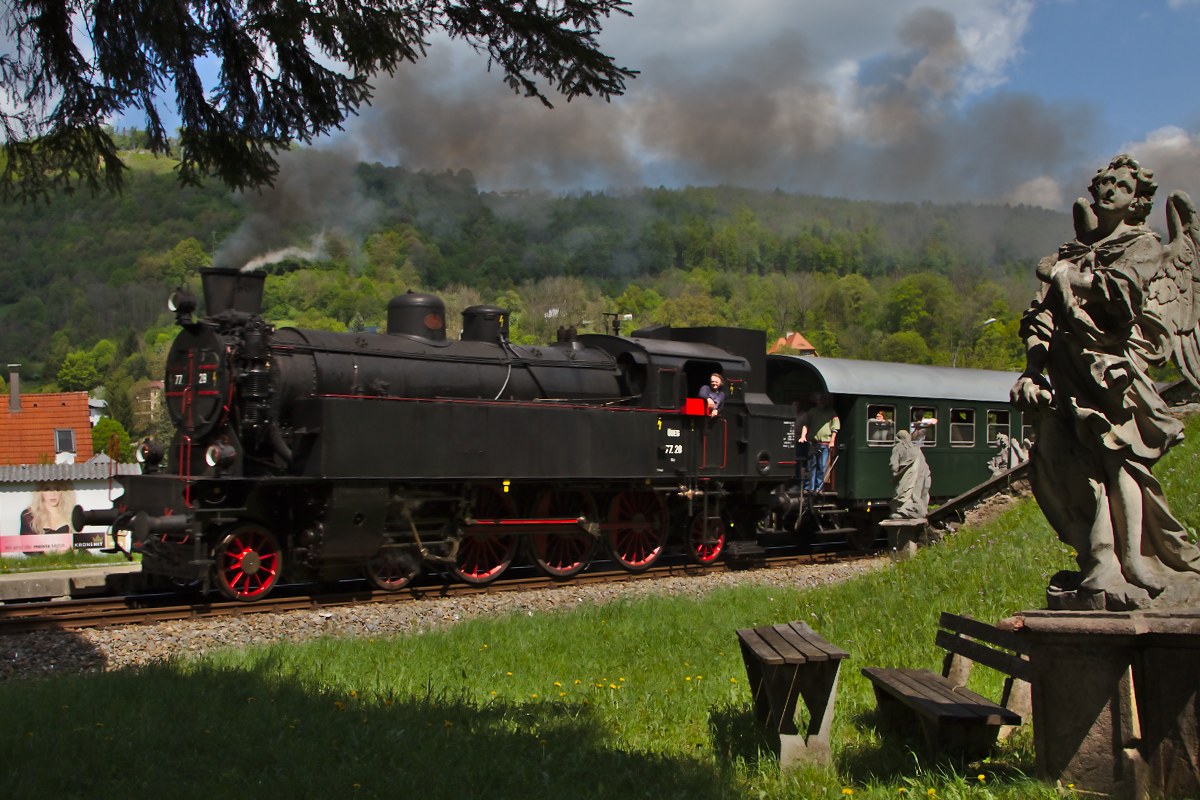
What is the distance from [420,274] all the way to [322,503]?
43.0m

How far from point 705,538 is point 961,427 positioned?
651 centimetres

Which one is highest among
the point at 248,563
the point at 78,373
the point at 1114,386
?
the point at 78,373

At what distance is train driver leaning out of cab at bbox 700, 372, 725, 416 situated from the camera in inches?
628

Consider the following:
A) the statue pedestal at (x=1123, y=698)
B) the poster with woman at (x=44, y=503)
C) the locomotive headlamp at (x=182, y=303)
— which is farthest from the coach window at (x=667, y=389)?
the poster with woman at (x=44, y=503)

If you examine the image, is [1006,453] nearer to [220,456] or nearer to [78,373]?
[220,456]

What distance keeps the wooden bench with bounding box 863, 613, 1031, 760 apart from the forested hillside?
10.1 m

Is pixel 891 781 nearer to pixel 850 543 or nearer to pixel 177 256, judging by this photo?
pixel 850 543

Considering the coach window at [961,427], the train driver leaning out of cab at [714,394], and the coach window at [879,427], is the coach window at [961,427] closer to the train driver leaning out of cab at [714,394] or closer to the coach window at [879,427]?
the coach window at [879,427]

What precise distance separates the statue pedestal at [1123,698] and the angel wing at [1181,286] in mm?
1193

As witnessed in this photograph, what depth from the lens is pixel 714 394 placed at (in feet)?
52.9

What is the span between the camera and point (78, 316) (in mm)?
112062

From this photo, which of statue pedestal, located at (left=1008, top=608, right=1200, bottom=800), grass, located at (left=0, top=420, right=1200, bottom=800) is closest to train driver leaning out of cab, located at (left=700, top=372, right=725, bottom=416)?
grass, located at (left=0, top=420, right=1200, bottom=800)

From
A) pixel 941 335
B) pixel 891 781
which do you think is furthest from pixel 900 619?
pixel 941 335

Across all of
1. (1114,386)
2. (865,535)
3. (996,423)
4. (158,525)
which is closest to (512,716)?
(1114,386)
